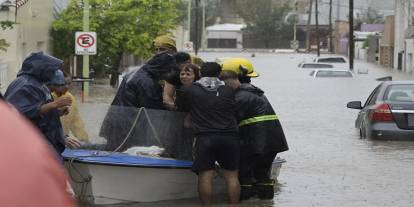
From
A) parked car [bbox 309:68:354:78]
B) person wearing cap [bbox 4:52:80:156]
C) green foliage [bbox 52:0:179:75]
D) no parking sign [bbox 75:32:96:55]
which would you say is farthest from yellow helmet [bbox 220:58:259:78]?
parked car [bbox 309:68:354:78]

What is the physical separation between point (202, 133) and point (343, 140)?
327 inches

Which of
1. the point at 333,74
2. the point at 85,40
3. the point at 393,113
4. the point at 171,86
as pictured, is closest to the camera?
the point at 171,86

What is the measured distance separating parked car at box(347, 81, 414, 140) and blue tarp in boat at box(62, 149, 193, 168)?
20.8ft

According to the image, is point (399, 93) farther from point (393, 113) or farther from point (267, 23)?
point (267, 23)

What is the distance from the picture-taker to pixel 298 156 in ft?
46.6

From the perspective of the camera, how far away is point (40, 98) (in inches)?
282

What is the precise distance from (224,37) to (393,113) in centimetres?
12002

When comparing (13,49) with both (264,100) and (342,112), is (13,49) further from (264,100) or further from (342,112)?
(264,100)

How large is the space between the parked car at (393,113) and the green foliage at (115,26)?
2022cm

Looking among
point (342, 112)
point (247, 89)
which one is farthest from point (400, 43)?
point (247, 89)

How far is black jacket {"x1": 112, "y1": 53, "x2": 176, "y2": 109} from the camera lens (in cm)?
952

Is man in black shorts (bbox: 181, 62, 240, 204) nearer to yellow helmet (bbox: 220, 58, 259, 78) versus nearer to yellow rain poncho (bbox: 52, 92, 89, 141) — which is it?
yellow helmet (bbox: 220, 58, 259, 78)

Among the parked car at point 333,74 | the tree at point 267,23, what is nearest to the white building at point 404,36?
the parked car at point 333,74

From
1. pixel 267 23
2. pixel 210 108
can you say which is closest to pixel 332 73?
pixel 210 108
